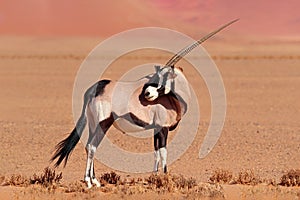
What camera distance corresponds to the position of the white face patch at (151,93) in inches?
420

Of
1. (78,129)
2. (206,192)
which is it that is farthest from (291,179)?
(78,129)

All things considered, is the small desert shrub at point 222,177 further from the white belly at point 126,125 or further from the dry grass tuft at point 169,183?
the white belly at point 126,125

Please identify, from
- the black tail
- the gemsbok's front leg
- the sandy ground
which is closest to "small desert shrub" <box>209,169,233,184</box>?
the sandy ground

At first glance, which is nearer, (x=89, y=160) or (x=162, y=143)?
(x=89, y=160)

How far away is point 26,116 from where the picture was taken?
25.6m

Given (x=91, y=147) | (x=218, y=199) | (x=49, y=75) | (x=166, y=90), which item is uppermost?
(x=49, y=75)

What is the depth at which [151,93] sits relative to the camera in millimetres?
10688

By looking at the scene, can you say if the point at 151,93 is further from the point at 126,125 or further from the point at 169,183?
the point at 169,183

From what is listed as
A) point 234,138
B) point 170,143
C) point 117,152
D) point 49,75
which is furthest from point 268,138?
point 49,75

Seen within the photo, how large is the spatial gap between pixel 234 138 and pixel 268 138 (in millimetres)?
972

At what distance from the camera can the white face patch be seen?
10.7 metres

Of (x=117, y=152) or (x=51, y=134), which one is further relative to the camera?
(x=51, y=134)

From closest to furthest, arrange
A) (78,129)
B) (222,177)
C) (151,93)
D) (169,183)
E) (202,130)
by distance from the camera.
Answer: (169,183), (151,93), (78,129), (222,177), (202,130)

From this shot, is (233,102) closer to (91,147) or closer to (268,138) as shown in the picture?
(268,138)
